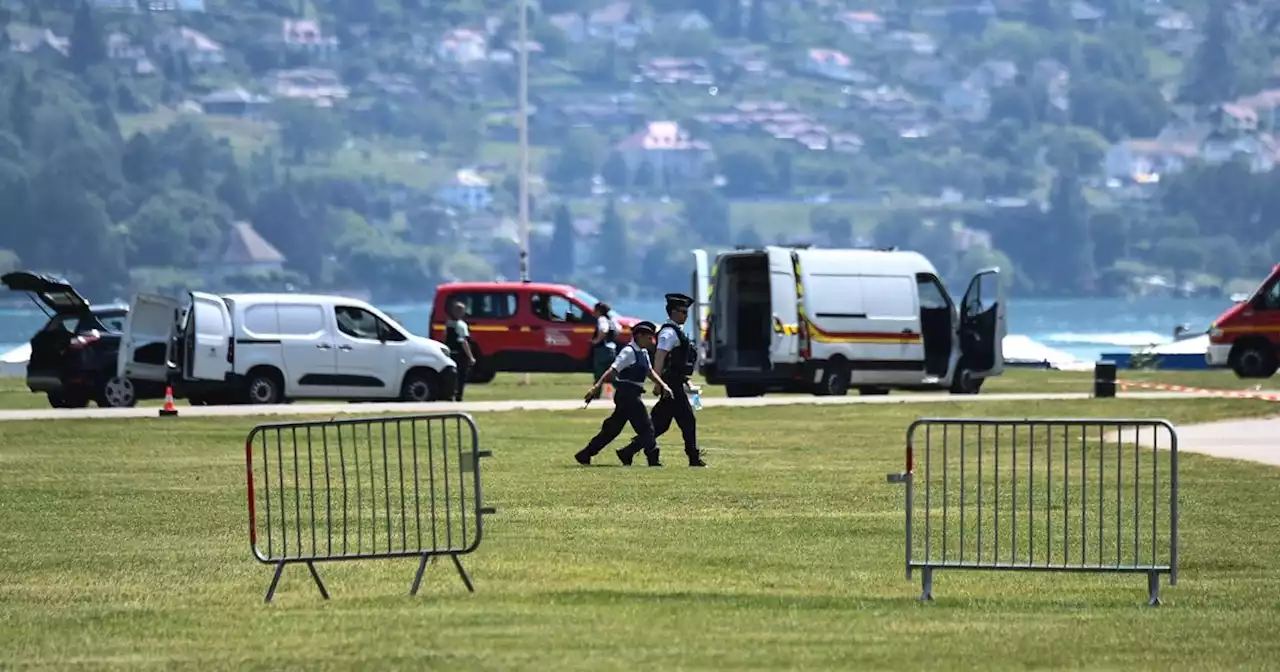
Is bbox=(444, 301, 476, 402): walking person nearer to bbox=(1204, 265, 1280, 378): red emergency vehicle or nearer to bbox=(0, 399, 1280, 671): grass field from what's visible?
bbox=(1204, 265, 1280, 378): red emergency vehicle

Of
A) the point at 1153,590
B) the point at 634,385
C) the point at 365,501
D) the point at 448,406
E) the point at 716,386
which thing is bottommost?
the point at 716,386

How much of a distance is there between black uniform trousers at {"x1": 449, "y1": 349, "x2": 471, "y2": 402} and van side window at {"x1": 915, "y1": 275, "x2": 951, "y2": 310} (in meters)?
7.05

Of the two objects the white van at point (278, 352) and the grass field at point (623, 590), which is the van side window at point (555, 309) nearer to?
the white van at point (278, 352)

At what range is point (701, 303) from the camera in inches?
1698

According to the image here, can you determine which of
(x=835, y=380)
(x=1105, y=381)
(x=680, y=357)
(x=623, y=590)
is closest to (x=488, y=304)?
(x=835, y=380)

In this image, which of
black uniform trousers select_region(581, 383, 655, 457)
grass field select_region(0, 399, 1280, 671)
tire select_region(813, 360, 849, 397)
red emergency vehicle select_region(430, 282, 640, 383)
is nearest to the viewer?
grass field select_region(0, 399, 1280, 671)

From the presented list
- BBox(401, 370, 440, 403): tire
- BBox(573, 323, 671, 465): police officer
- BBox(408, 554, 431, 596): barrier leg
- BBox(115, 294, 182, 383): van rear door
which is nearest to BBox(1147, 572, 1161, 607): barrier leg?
BBox(408, 554, 431, 596): barrier leg

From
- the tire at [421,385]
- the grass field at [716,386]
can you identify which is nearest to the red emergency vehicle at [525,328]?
the grass field at [716,386]

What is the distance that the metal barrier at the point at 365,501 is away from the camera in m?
13.9

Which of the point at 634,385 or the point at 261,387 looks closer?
the point at 634,385

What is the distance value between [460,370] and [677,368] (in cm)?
1617

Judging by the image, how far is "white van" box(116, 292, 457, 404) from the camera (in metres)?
36.2

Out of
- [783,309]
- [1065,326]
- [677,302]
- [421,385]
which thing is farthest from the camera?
[1065,326]

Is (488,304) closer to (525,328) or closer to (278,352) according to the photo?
(525,328)
